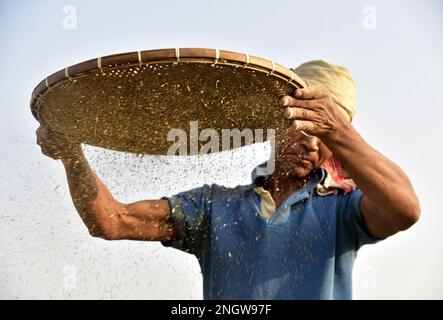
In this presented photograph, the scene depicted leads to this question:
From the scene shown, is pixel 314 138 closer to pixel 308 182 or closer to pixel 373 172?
pixel 308 182

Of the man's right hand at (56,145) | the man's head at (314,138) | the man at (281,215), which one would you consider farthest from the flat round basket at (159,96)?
the man's head at (314,138)

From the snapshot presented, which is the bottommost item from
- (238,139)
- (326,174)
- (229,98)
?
(326,174)

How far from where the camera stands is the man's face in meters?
2.26

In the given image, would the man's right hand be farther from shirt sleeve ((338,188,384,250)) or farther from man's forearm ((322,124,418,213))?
shirt sleeve ((338,188,384,250))

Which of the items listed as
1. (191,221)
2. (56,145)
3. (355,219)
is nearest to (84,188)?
(56,145)

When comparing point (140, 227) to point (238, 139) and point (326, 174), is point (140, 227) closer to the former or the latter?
point (238, 139)

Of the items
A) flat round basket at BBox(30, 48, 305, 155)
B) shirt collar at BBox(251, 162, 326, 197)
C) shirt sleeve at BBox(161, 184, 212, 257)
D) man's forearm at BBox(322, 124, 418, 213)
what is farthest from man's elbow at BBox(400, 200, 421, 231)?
shirt sleeve at BBox(161, 184, 212, 257)

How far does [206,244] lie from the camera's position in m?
2.33

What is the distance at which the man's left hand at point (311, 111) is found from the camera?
66.6 inches

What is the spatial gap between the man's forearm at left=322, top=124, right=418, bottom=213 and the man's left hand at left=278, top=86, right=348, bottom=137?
0.19 feet

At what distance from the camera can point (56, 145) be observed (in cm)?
198

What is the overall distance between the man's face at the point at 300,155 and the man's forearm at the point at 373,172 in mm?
326
